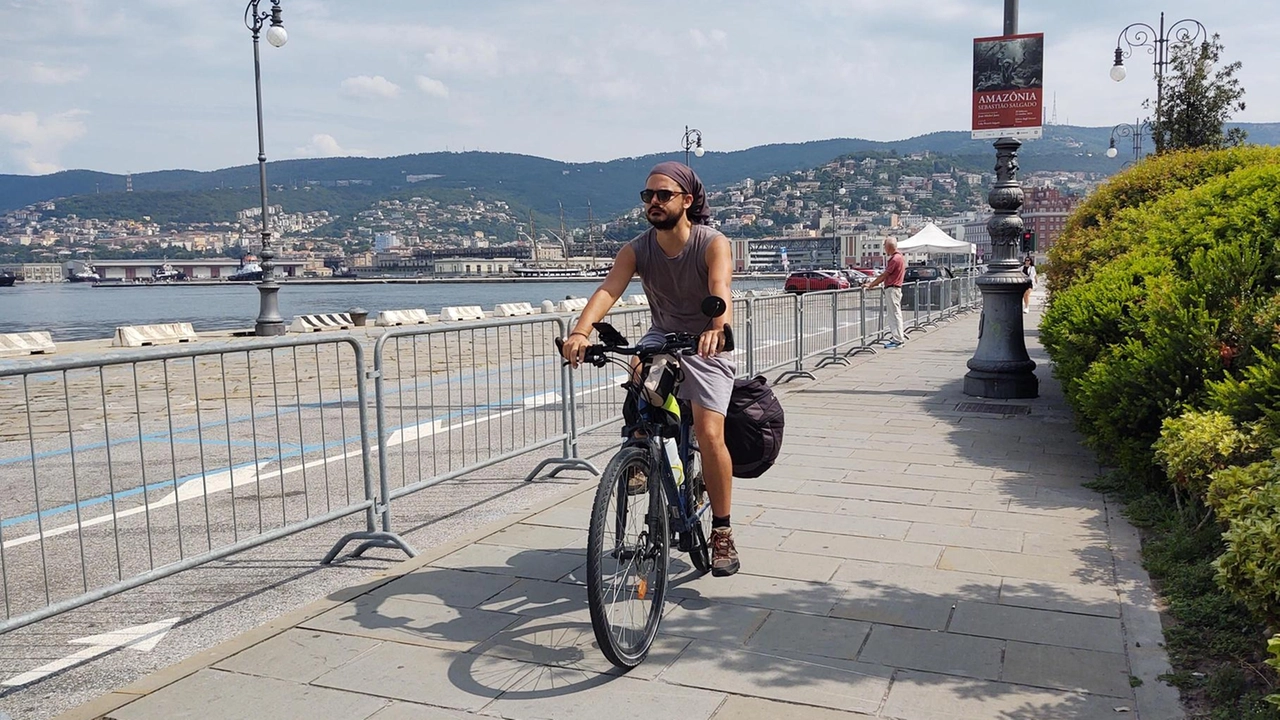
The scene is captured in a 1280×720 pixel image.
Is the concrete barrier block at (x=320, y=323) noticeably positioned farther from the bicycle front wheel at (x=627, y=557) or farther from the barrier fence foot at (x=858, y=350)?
the bicycle front wheel at (x=627, y=557)

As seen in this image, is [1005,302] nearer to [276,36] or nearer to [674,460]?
[674,460]

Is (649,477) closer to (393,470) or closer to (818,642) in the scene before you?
(818,642)

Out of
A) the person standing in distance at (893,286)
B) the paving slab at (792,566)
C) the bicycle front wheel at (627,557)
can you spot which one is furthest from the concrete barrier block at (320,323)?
the bicycle front wheel at (627,557)

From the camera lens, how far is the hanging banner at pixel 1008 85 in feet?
33.7

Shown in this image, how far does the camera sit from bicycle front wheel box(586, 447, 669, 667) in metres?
3.44

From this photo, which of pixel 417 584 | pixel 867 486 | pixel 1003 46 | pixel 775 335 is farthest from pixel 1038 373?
pixel 417 584

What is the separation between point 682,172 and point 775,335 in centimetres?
855

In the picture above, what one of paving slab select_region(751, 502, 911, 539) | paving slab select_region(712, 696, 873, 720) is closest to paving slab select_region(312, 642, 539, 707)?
paving slab select_region(712, 696, 873, 720)

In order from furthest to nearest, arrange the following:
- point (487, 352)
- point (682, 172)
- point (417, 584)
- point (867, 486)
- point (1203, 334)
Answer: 1. point (487, 352)
2. point (867, 486)
3. point (1203, 334)
4. point (417, 584)
5. point (682, 172)

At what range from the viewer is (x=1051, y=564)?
4.89 metres

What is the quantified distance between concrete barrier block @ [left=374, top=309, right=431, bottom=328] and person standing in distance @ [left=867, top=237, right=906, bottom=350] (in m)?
18.7

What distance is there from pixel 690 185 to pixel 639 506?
4.54 feet

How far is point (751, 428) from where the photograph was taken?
4.43m

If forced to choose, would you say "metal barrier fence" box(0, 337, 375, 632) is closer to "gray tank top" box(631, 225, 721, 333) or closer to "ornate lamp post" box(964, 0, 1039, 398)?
"gray tank top" box(631, 225, 721, 333)
